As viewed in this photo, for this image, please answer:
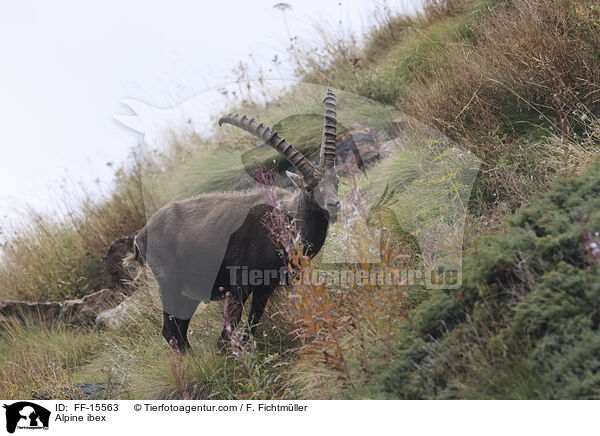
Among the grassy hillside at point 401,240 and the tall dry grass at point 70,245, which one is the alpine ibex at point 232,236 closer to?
the grassy hillside at point 401,240

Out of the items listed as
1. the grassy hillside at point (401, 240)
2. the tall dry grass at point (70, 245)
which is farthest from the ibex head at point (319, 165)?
the tall dry grass at point (70, 245)

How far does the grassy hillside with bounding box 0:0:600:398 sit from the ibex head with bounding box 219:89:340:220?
669 millimetres

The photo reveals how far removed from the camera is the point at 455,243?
4.36 m

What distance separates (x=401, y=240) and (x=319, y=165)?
4.53 feet

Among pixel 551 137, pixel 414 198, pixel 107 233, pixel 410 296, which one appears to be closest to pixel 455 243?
pixel 410 296

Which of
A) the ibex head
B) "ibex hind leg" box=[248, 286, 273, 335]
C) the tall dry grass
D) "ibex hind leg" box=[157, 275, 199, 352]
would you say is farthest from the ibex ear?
the tall dry grass

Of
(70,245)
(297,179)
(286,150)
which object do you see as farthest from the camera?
(70,245)

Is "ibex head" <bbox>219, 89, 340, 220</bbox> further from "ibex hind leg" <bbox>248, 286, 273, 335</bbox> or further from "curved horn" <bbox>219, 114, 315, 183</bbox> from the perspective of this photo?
"ibex hind leg" <bbox>248, 286, 273, 335</bbox>

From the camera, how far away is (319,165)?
4738 mm

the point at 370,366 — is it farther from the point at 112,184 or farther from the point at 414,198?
the point at 112,184

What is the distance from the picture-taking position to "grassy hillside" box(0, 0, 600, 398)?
310 cm

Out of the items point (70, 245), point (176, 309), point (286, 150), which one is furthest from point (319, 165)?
point (70, 245)

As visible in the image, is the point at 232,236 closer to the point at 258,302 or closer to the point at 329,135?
the point at 258,302

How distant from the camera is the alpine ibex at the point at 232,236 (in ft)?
15.3
